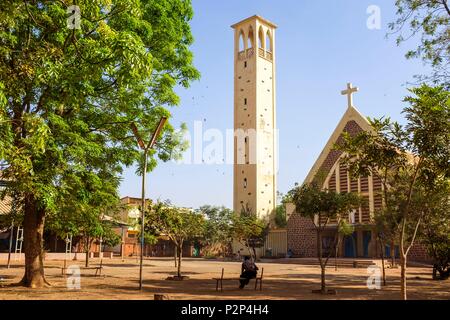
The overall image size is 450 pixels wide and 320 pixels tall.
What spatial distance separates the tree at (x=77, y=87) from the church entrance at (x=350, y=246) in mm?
34336

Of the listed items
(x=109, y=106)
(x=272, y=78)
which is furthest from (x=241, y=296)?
(x=272, y=78)

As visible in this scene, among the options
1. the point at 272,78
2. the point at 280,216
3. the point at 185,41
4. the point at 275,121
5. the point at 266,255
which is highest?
the point at 272,78

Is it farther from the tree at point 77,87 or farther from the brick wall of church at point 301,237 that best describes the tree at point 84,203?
the brick wall of church at point 301,237

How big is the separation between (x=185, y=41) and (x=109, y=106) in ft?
14.0

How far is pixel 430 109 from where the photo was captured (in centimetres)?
1166

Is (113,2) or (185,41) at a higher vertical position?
(185,41)

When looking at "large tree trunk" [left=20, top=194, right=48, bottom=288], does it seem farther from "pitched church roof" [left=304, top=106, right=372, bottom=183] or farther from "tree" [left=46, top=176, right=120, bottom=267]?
"pitched church roof" [left=304, top=106, right=372, bottom=183]

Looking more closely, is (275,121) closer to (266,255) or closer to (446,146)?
(266,255)

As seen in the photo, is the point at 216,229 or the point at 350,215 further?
the point at 216,229

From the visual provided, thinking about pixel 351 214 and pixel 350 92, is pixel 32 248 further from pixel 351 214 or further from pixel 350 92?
pixel 350 92

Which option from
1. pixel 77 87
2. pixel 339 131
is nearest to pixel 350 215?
pixel 339 131

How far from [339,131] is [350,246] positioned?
40.9ft

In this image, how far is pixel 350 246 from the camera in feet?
162

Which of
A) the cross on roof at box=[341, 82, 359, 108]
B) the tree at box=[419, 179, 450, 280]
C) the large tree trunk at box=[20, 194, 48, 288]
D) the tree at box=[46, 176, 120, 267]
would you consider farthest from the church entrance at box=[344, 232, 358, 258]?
the large tree trunk at box=[20, 194, 48, 288]
